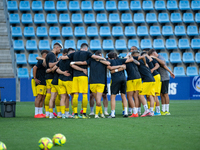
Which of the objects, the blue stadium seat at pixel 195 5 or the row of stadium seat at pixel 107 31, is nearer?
the row of stadium seat at pixel 107 31

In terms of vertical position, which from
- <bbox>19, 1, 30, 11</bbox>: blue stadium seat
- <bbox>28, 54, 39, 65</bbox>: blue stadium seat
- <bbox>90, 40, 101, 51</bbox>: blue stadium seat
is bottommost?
<bbox>28, 54, 39, 65</bbox>: blue stadium seat

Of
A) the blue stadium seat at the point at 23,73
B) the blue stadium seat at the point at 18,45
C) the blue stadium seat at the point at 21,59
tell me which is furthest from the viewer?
the blue stadium seat at the point at 18,45

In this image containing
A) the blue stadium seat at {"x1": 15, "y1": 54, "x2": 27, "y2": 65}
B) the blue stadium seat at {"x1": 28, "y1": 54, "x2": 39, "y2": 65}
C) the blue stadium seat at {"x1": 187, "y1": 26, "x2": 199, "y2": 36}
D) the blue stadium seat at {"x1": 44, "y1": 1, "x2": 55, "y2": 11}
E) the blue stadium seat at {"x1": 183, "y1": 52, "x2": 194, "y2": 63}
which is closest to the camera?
the blue stadium seat at {"x1": 28, "y1": 54, "x2": 39, "y2": 65}

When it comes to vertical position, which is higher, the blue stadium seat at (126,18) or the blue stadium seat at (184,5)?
the blue stadium seat at (184,5)

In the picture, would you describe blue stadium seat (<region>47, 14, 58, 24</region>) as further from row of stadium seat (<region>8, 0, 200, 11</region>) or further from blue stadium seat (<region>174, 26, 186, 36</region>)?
blue stadium seat (<region>174, 26, 186, 36</region>)

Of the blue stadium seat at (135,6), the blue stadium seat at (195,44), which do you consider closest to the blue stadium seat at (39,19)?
the blue stadium seat at (135,6)

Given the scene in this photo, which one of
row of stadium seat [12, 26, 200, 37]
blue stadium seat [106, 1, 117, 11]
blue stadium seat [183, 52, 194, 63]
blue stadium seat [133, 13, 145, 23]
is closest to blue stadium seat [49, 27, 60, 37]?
row of stadium seat [12, 26, 200, 37]

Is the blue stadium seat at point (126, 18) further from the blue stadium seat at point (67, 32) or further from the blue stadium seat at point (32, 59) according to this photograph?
the blue stadium seat at point (32, 59)

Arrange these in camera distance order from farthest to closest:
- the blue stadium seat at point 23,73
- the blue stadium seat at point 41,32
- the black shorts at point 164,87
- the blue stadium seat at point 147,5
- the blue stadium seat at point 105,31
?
1. the blue stadium seat at point 147,5
2. the blue stadium seat at point 105,31
3. the blue stadium seat at point 41,32
4. the blue stadium seat at point 23,73
5. the black shorts at point 164,87

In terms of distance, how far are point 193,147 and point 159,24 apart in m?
18.2

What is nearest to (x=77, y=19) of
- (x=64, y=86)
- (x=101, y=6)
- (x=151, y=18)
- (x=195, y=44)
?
(x=101, y=6)

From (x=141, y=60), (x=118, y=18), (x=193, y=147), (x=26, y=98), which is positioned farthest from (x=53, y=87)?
(x=118, y=18)

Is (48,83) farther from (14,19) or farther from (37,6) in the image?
(37,6)

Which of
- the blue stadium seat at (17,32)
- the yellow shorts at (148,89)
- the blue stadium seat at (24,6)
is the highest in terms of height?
the blue stadium seat at (24,6)
